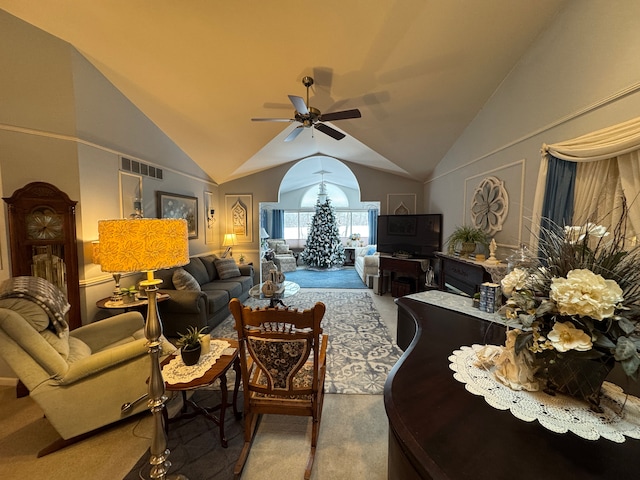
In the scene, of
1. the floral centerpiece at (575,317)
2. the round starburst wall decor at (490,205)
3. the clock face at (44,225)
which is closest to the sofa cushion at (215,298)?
the clock face at (44,225)

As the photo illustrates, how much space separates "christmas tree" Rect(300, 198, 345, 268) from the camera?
343 inches

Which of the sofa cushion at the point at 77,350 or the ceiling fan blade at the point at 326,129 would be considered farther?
the ceiling fan blade at the point at 326,129

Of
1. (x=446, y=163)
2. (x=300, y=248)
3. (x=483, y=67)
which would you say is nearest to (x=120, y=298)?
(x=483, y=67)

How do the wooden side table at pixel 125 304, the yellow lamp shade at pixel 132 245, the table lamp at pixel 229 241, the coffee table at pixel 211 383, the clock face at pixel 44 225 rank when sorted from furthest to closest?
the table lamp at pixel 229 241 → the wooden side table at pixel 125 304 → the clock face at pixel 44 225 → the coffee table at pixel 211 383 → the yellow lamp shade at pixel 132 245

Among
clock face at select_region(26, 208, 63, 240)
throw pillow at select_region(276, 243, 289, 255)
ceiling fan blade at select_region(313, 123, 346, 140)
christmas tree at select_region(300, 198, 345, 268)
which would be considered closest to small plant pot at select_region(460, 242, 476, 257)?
ceiling fan blade at select_region(313, 123, 346, 140)

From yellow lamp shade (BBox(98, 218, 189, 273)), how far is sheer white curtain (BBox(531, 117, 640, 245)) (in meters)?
2.32

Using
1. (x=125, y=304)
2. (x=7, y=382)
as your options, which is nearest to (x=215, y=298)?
(x=125, y=304)

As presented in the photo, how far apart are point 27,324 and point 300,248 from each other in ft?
29.0

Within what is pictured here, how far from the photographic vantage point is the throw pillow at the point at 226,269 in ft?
16.6

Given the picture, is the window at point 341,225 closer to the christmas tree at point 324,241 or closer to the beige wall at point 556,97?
the christmas tree at point 324,241

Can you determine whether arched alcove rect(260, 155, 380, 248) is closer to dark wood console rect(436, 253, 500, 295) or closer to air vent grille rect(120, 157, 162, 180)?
air vent grille rect(120, 157, 162, 180)

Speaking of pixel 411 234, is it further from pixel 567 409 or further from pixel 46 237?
pixel 46 237

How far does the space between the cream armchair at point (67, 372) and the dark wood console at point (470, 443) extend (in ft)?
6.46

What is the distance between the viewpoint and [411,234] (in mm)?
5430
